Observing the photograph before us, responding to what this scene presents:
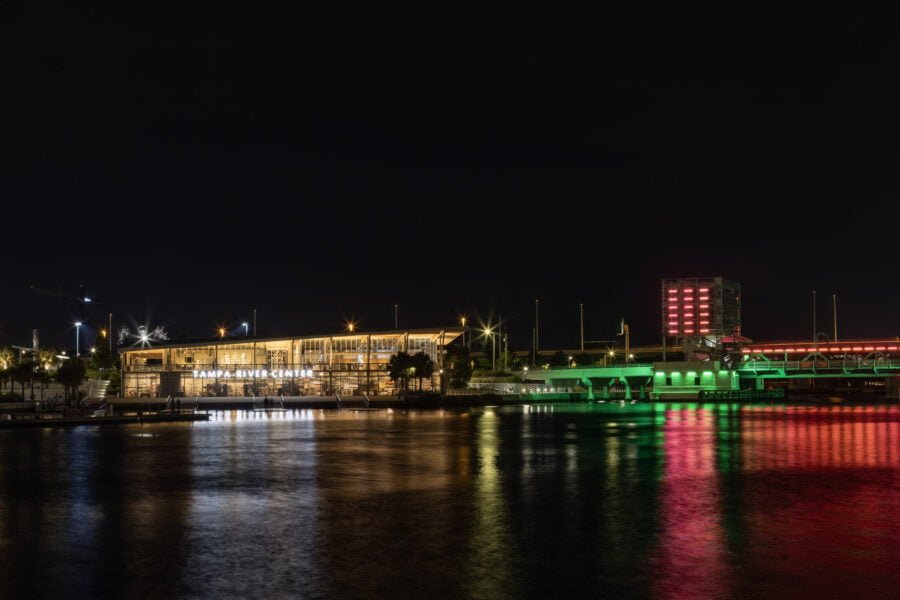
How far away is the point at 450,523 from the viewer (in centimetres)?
1900

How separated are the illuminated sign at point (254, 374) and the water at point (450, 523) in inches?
3544

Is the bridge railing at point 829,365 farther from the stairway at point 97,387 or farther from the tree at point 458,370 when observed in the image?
the stairway at point 97,387

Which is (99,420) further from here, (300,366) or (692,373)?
(692,373)

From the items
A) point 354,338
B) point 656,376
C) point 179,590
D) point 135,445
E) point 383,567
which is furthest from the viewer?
point 656,376

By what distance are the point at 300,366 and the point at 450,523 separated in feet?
368

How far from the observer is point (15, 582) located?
45.4ft

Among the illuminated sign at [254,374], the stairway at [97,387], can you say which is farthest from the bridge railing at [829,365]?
the stairway at [97,387]

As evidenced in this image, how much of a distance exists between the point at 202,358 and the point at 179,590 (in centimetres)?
12712

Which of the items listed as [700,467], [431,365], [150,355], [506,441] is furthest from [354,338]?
[700,467]

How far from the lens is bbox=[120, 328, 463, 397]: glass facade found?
417 feet

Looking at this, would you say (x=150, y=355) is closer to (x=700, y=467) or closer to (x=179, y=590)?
(x=700, y=467)

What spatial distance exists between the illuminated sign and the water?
90014 mm


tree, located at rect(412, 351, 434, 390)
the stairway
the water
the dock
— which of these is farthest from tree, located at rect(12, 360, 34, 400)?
the water

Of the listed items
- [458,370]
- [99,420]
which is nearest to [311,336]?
[458,370]
